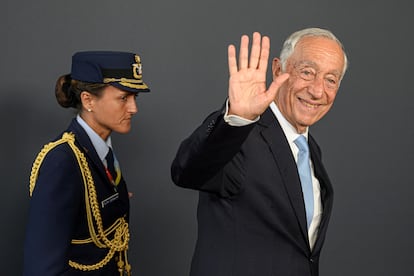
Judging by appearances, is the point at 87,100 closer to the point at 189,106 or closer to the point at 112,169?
the point at 112,169

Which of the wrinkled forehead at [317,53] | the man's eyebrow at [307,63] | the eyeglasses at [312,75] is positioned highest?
the wrinkled forehead at [317,53]

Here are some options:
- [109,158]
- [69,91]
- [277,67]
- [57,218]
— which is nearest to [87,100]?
[69,91]

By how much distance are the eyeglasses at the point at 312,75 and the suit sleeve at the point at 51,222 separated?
0.64 metres

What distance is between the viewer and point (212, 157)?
1135 millimetres

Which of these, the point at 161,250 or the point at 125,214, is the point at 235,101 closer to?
the point at 125,214

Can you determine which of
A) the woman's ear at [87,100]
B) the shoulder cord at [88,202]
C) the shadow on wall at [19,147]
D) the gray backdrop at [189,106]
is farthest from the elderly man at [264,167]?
the shadow on wall at [19,147]

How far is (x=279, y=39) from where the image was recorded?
233cm

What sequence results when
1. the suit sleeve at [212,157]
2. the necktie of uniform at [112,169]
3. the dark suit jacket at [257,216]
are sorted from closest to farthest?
1. the suit sleeve at [212,157]
2. the dark suit jacket at [257,216]
3. the necktie of uniform at [112,169]

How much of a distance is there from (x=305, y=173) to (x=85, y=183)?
1.85 feet

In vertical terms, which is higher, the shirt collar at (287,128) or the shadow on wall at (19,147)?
the shirt collar at (287,128)

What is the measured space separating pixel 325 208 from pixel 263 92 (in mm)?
465

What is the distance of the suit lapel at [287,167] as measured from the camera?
130 centimetres

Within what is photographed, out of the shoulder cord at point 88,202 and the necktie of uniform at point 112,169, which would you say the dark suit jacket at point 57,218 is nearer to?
the shoulder cord at point 88,202

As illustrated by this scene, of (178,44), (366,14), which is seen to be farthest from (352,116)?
(178,44)
